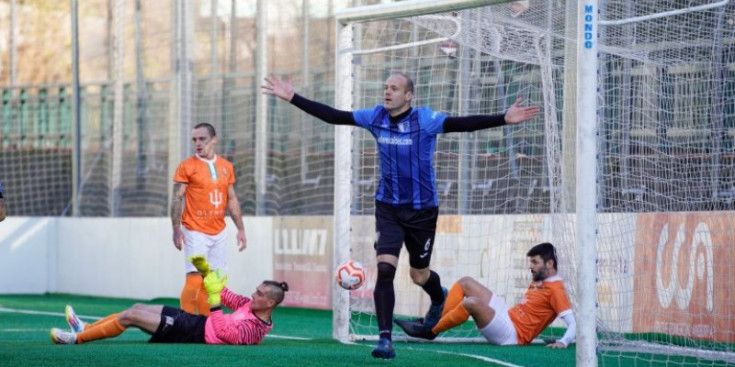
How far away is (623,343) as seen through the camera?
31.4ft

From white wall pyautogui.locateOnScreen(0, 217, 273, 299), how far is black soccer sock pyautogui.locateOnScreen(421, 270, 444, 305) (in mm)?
8468

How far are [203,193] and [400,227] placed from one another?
291 centimetres

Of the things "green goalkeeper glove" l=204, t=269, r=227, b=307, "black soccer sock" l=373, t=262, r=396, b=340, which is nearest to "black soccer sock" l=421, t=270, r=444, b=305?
"black soccer sock" l=373, t=262, r=396, b=340

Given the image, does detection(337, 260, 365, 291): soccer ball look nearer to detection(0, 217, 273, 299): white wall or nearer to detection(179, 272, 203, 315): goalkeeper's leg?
detection(179, 272, 203, 315): goalkeeper's leg

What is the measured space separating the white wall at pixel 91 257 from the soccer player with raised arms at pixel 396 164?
934 centimetres

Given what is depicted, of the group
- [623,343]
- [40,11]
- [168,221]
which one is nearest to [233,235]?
[168,221]

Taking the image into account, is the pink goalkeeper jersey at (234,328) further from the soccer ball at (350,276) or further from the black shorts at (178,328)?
the soccer ball at (350,276)

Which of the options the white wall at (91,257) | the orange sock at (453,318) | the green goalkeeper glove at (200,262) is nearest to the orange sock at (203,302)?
the green goalkeeper glove at (200,262)

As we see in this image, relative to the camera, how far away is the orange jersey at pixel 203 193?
1126 centimetres

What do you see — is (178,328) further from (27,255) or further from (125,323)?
(27,255)

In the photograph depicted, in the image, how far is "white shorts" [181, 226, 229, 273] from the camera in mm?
11281

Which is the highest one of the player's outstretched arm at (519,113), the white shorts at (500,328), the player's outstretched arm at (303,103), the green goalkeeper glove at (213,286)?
the player's outstretched arm at (303,103)

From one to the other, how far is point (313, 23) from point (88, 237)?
5031 millimetres

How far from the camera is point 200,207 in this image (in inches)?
445
